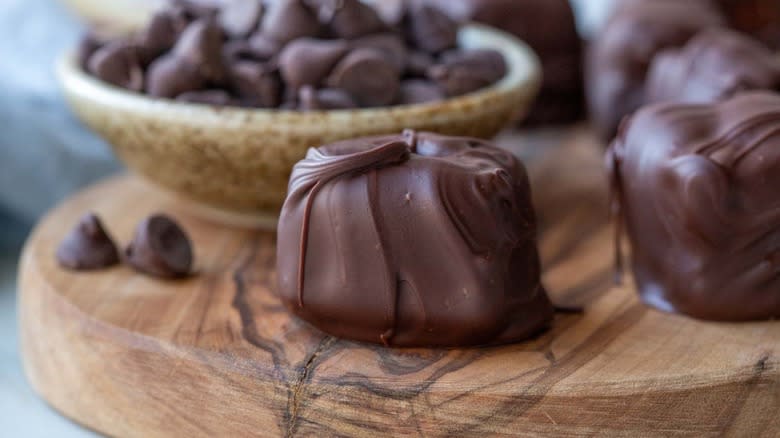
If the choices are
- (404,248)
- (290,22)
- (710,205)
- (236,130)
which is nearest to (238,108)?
(236,130)

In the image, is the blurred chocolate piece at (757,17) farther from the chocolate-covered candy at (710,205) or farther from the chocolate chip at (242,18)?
the chocolate chip at (242,18)

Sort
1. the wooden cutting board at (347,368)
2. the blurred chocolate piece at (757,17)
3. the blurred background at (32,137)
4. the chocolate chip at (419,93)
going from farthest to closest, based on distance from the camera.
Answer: the blurred chocolate piece at (757,17) → the blurred background at (32,137) → the chocolate chip at (419,93) → the wooden cutting board at (347,368)

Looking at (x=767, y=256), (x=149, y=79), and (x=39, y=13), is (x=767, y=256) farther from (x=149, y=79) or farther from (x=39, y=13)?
(x=39, y=13)

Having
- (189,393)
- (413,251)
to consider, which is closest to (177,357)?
(189,393)

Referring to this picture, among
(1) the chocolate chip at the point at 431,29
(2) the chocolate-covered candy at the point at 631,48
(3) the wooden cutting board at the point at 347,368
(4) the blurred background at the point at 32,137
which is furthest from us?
(4) the blurred background at the point at 32,137

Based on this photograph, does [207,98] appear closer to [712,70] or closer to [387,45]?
[387,45]

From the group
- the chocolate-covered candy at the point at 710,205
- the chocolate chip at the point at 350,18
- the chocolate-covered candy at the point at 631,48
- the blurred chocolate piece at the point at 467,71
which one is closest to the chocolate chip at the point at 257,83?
the chocolate chip at the point at 350,18
